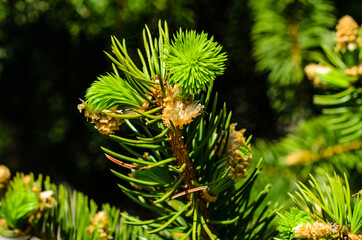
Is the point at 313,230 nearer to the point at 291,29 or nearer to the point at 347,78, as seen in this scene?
the point at 347,78

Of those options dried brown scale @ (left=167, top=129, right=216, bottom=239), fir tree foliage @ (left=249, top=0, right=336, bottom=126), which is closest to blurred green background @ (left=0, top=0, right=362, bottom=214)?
fir tree foliage @ (left=249, top=0, right=336, bottom=126)

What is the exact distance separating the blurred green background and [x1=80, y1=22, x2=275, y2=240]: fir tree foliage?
344 mm

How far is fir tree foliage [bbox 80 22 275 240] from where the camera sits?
0.24 metres

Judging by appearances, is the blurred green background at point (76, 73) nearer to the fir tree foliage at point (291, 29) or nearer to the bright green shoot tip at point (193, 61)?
the fir tree foliage at point (291, 29)

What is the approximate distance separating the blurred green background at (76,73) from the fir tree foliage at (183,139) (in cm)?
34

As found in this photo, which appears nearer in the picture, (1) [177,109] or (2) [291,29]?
(1) [177,109]

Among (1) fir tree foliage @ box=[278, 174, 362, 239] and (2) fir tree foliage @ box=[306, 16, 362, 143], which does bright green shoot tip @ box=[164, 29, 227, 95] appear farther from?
(2) fir tree foliage @ box=[306, 16, 362, 143]

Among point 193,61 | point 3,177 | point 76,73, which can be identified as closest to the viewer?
point 193,61

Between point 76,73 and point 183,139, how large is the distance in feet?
2.10

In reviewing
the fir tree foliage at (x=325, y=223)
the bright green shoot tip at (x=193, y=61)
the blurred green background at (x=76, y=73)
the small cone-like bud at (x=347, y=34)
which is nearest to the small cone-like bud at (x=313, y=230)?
the fir tree foliage at (x=325, y=223)

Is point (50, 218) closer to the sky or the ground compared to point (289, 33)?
closer to the ground

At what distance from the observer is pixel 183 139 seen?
291mm

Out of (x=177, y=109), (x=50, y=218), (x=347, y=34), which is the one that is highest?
(x=347, y=34)

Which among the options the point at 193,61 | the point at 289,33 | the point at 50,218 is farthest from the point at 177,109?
the point at 289,33
